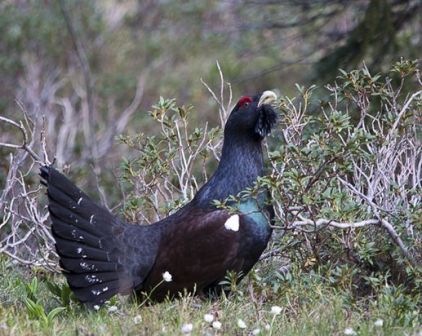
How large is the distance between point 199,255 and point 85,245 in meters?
0.68

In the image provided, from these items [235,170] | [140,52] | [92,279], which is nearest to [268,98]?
[235,170]

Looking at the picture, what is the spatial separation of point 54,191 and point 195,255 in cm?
91

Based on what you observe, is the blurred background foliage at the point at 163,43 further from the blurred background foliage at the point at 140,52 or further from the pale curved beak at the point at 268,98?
the pale curved beak at the point at 268,98

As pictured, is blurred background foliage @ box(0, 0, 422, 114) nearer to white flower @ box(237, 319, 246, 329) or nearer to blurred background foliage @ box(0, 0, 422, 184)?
blurred background foliage @ box(0, 0, 422, 184)

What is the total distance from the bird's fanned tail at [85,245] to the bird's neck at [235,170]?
63cm

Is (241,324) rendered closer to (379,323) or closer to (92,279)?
(379,323)

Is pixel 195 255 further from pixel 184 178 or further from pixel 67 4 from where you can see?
pixel 67 4

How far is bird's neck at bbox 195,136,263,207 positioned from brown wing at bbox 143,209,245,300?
19cm

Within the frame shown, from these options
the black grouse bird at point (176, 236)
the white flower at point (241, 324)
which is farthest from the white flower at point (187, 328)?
the black grouse bird at point (176, 236)

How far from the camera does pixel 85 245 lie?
6.49m

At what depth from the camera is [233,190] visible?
668cm

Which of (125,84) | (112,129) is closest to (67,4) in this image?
(125,84)

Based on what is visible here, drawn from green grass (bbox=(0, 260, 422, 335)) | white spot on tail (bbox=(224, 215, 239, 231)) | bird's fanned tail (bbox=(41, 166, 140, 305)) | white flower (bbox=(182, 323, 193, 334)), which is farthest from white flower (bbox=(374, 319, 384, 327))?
bird's fanned tail (bbox=(41, 166, 140, 305))

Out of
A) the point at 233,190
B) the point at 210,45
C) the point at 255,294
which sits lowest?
the point at 210,45
